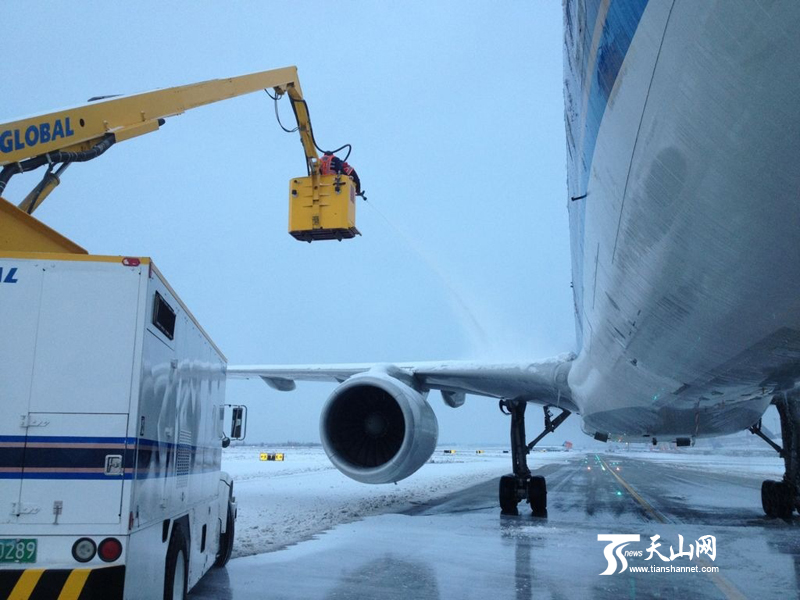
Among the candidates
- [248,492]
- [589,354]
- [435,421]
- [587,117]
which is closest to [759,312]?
[587,117]

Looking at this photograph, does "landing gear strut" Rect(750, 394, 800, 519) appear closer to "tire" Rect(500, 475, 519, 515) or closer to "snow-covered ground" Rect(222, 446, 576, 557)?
"tire" Rect(500, 475, 519, 515)

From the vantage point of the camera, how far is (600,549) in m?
8.21

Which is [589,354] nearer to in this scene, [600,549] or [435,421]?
[600,549]

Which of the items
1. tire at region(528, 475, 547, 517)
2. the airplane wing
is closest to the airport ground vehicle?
the airplane wing

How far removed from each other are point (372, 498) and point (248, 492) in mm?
2858

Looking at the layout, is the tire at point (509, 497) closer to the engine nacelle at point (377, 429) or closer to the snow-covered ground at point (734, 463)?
the engine nacelle at point (377, 429)

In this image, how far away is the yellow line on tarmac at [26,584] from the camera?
11.4ft

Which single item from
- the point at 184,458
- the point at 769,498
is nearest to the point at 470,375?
the point at 769,498

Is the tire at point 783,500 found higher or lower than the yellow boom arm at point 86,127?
lower

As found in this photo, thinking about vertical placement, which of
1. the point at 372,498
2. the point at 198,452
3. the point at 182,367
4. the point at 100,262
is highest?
the point at 100,262

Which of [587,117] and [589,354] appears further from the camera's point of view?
[589,354]

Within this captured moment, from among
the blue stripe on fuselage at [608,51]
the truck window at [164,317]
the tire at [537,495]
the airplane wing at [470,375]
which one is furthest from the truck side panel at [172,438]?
the tire at [537,495]

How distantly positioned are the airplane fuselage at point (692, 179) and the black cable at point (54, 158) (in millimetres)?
4453

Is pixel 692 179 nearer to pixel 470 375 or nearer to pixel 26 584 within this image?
pixel 26 584
